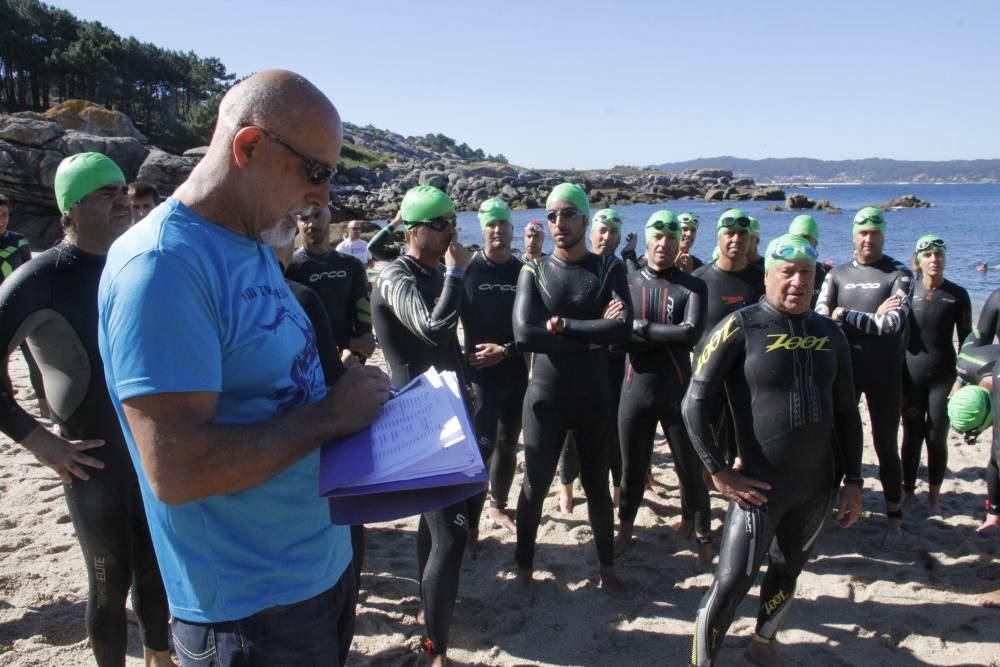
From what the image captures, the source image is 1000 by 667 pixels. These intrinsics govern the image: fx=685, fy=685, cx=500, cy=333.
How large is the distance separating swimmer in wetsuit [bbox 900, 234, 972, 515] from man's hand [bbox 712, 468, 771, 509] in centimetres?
292

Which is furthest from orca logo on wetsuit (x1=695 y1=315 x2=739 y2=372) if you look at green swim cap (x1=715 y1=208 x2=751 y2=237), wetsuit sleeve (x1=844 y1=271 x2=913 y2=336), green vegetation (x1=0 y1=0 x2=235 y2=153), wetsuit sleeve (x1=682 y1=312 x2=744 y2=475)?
green vegetation (x1=0 y1=0 x2=235 y2=153)

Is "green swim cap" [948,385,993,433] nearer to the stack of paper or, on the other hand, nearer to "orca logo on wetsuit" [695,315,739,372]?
"orca logo on wetsuit" [695,315,739,372]

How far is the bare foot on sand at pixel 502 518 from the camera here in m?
4.99

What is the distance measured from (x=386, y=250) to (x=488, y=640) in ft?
8.29

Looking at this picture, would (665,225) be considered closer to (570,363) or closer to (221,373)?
(570,363)

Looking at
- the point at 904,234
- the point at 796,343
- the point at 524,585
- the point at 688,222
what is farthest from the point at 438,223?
the point at 904,234

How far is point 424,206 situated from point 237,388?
2219 mm

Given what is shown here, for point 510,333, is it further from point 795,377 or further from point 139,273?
point 139,273

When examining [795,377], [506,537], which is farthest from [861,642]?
[506,537]

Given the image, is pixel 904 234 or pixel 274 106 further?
pixel 904 234

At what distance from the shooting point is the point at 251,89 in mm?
1439

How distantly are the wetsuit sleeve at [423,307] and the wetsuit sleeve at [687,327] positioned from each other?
168cm

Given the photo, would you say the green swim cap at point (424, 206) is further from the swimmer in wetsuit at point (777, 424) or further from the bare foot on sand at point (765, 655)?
the bare foot on sand at point (765, 655)

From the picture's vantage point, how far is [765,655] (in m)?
3.33
